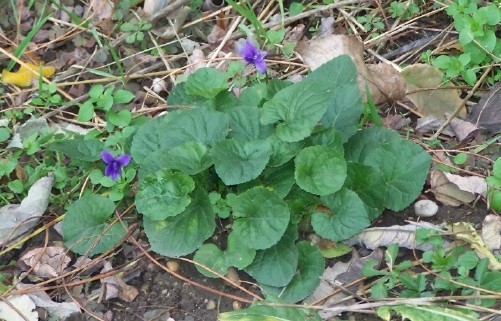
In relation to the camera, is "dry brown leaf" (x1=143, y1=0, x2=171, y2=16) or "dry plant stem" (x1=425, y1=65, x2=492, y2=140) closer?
"dry plant stem" (x1=425, y1=65, x2=492, y2=140)

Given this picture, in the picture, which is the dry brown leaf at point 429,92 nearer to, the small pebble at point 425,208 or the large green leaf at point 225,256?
the small pebble at point 425,208

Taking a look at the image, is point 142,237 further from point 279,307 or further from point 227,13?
point 227,13

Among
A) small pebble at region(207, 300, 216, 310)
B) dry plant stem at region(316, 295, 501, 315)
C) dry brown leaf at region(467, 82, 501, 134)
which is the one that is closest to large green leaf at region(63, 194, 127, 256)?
small pebble at region(207, 300, 216, 310)

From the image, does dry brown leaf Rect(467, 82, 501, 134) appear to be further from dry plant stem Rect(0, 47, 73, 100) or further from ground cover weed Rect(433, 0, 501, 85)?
dry plant stem Rect(0, 47, 73, 100)

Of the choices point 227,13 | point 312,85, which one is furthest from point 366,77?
point 227,13

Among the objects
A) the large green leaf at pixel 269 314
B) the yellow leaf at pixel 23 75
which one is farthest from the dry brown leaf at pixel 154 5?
the large green leaf at pixel 269 314

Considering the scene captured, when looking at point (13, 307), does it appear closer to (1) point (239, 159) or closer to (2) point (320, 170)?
(1) point (239, 159)
